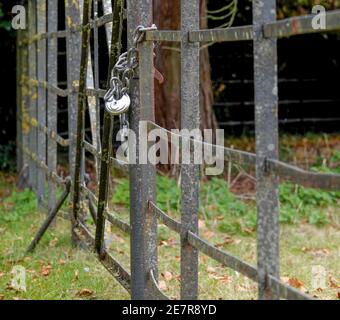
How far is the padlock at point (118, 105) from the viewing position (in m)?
3.97

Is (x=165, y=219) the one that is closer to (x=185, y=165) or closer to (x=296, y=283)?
(x=185, y=165)

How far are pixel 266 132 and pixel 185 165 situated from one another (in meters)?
0.93

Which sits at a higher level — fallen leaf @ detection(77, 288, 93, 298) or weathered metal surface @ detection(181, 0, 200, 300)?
weathered metal surface @ detection(181, 0, 200, 300)

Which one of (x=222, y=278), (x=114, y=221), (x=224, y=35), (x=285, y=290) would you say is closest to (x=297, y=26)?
(x=224, y=35)

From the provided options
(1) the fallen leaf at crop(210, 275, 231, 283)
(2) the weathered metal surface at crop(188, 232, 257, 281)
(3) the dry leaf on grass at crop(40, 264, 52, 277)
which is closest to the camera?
(2) the weathered metal surface at crop(188, 232, 257, 281)

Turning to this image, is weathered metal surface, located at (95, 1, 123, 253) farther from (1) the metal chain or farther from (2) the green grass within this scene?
(2) the green grass

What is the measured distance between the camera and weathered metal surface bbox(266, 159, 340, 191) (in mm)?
2213

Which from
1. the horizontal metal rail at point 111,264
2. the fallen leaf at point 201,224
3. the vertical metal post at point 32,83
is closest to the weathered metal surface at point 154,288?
the horizontal metal rail at point 111,264

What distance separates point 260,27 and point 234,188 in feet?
21.0

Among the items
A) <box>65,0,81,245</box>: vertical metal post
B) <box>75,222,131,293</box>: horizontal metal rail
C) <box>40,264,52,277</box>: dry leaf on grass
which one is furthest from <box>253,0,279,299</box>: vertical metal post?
<box>65,0,81,245</box>: vertical metal post

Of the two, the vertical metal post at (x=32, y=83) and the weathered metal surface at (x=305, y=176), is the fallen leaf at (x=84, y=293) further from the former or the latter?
the vertical metal post at (x=32, y=83)

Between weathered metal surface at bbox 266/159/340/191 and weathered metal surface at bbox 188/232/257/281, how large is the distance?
1.16ft

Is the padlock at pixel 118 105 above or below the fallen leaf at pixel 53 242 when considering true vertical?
above

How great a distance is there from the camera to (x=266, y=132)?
8.26 feet
